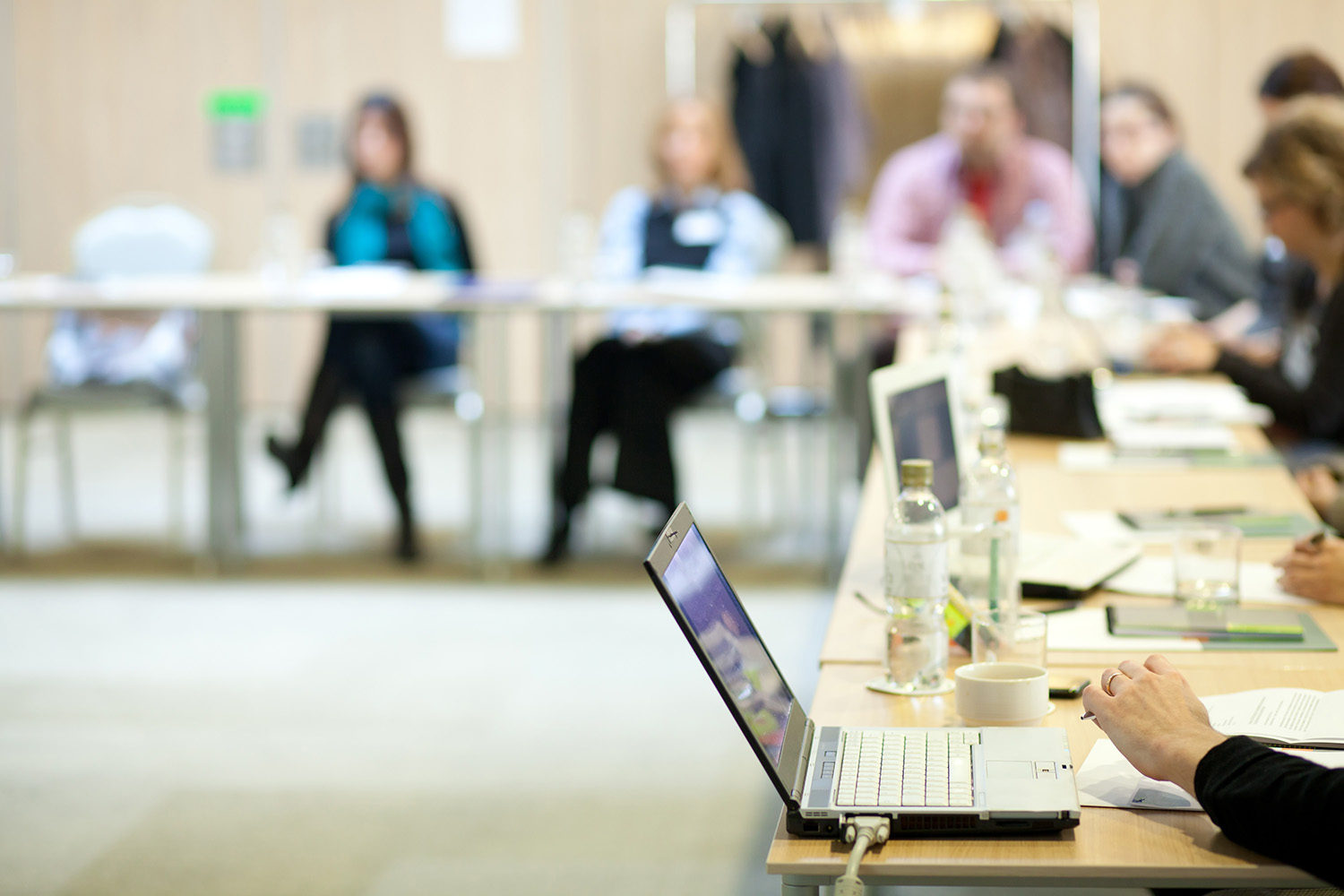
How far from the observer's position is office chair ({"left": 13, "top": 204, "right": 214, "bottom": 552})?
4.60 metres

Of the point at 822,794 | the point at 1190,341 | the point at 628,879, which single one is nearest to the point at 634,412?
the point at 1190,341

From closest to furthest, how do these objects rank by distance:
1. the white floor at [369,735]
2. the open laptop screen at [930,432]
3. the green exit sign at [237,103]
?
the open laptop screen at [930,432] < the white floor at [369,735] < the green exit sign at [237,103]

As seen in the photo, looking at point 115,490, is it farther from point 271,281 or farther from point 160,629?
point 160,629

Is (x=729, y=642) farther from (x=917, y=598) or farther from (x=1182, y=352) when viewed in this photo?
(x=1182, y=352)

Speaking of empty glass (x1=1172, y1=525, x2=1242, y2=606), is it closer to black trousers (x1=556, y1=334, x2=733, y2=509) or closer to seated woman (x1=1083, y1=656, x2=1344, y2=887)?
seated woman (x1=1083, y1=656, x2=1344, y2=887)

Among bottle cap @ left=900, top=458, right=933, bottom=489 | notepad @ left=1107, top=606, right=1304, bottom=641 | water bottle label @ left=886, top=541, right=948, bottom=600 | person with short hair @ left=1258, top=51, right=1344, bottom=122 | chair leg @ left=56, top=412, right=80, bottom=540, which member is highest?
person with short hair @ left=1258, top=51, right=1344, bottom=122

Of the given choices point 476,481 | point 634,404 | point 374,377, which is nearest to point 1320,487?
point 634,404

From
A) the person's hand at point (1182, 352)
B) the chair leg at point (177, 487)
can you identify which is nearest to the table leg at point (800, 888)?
the person's hand at point (1182, 352)

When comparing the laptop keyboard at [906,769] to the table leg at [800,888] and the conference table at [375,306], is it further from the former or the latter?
the conference table at [375,306]

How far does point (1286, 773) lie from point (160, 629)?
131 inches

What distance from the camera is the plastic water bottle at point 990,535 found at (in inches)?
68.1

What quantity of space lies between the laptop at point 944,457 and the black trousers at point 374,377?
9.09ft

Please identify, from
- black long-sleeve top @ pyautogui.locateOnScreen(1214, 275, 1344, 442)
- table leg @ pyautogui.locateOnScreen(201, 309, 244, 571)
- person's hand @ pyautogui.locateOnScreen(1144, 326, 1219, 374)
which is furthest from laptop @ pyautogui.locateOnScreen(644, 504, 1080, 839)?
table leg @ pyautogui.locateOnScreen(201, 309, 244, 571)

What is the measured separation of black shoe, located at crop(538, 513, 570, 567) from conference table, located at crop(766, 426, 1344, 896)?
211 cm
